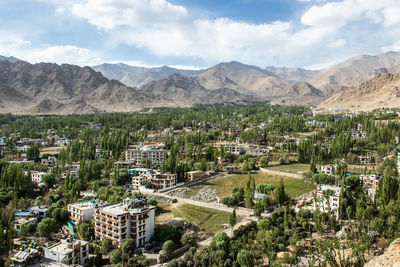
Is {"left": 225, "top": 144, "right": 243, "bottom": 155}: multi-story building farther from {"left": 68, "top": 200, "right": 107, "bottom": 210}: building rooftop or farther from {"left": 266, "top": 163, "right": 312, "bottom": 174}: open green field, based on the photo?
{"left": 68, "top": 200, "right": 107, "bottom": 210}: building rooftop

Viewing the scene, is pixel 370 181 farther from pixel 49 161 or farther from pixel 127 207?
pixel 49 161

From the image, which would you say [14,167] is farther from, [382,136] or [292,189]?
[382,136]

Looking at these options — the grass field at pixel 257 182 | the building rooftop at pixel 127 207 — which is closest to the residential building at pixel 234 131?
the grass field at pixel 257 182

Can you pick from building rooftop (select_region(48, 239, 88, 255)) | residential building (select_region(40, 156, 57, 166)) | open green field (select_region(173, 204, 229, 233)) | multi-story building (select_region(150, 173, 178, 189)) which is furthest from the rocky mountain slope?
residential building (select_region(40, 156, 57, 166))

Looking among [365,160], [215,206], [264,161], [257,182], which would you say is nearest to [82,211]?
[215,206]

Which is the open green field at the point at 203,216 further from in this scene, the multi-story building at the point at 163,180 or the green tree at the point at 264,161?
the green tree at the point at 264,161
